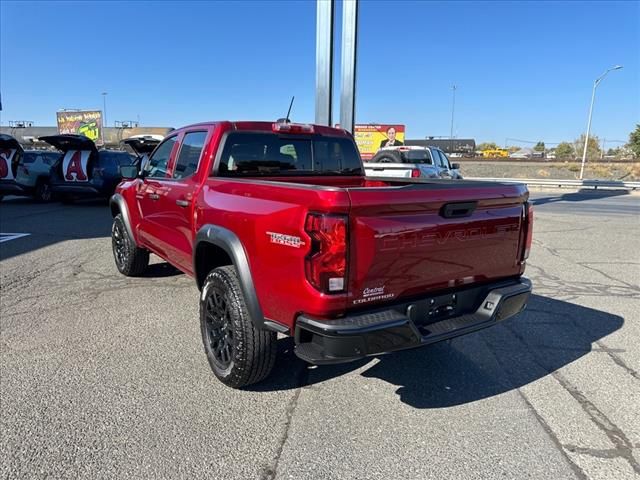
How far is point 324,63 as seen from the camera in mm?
12055

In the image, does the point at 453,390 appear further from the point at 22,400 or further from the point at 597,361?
the point at 22,400

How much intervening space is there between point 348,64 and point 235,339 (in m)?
10.8

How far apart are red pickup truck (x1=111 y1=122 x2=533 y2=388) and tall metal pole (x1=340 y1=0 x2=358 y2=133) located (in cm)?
846

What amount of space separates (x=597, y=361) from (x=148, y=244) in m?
4.62

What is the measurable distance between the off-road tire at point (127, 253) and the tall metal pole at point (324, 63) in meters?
7.21

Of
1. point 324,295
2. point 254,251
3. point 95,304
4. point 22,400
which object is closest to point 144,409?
point 22,400

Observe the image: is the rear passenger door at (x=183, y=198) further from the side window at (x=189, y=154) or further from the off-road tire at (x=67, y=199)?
the off-road tire at (x=67, y=199)

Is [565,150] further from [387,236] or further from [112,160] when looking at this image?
[387,236]

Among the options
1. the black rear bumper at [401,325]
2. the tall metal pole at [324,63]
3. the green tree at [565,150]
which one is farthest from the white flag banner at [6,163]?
the green tree at [565,150]

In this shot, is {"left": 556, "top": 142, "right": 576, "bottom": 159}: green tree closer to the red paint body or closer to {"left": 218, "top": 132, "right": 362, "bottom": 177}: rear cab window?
{"left": 218, "top": 132, "right": 362, "bottom": 177}: rear cab window

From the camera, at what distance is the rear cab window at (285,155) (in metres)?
3.90

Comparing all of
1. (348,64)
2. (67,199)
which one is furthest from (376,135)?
(67,199)

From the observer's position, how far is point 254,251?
9.37 ft

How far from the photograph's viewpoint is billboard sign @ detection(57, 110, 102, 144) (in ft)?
186
